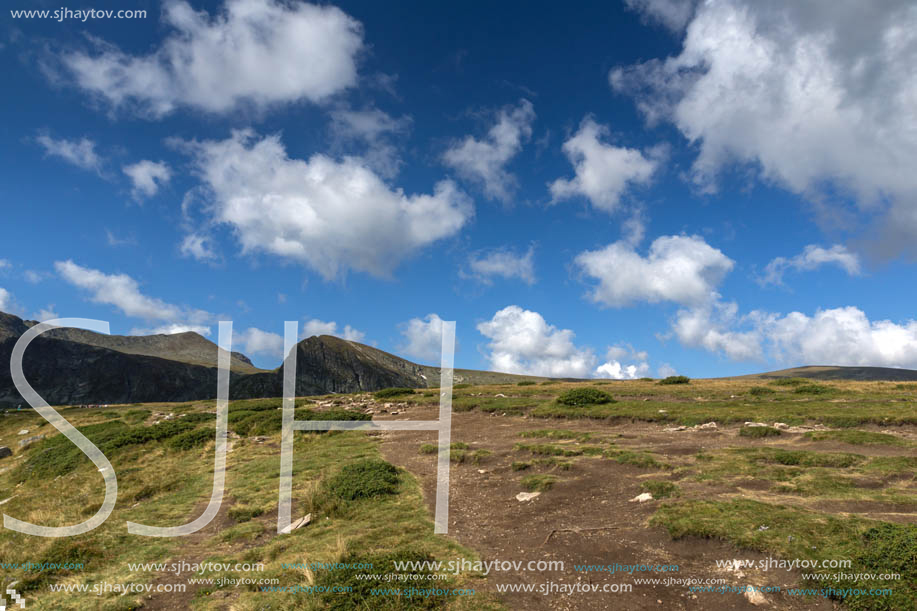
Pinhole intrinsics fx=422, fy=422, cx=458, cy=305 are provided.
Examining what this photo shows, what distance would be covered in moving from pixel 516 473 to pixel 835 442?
1338 cm

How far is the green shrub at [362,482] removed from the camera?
13.4 metres

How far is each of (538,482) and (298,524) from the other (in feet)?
23.9

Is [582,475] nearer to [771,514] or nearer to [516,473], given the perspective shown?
[516,473]

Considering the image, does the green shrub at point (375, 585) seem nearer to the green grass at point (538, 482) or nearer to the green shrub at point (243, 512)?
the green grass at point (538, 482)

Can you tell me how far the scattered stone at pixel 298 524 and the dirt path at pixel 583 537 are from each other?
3.52 m

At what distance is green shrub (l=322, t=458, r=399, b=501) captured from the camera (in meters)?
13.4

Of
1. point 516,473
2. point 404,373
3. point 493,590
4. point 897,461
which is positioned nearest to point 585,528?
point 493,590

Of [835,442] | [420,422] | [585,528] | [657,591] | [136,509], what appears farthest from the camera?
[420,422]

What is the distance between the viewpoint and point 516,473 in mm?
15586

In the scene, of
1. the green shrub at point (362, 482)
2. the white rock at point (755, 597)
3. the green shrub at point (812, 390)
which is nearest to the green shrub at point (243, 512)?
the green shrub at point (362, 482)

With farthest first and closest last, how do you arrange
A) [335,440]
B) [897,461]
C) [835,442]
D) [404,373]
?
[404,373] → [335,440] → [835,442] → [897,461]

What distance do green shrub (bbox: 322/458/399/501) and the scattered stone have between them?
1145 millimetres

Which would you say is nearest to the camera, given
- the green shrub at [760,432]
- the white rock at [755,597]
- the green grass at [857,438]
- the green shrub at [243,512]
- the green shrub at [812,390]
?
the white rock at [755,597]

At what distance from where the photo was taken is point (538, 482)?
536 inches
